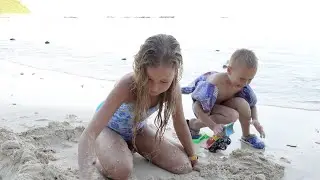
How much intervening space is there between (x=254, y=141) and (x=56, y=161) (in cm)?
145

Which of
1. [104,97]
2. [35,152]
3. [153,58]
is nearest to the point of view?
[153,58]

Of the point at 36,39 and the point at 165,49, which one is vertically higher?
the point at 165,49

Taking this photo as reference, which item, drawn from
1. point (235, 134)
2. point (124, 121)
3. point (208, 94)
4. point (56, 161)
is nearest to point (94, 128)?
point (124, 121)

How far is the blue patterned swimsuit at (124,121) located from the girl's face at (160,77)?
372mm

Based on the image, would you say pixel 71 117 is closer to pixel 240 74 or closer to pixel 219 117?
pixel 219 117

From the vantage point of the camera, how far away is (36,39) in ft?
31.8

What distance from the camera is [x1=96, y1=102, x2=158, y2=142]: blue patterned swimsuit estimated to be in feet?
8.50

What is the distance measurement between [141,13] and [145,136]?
16137 mm

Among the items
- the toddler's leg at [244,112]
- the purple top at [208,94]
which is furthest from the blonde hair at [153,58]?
the toddler's leg at [244,112]

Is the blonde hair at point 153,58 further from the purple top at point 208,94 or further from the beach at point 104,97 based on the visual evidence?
the purple top at point 208,94

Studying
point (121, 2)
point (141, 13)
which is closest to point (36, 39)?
point (141, 13)

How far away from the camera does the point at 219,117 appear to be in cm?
312

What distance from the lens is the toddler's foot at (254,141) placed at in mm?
2986

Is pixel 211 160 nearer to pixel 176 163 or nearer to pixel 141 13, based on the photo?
pixel 176 163
